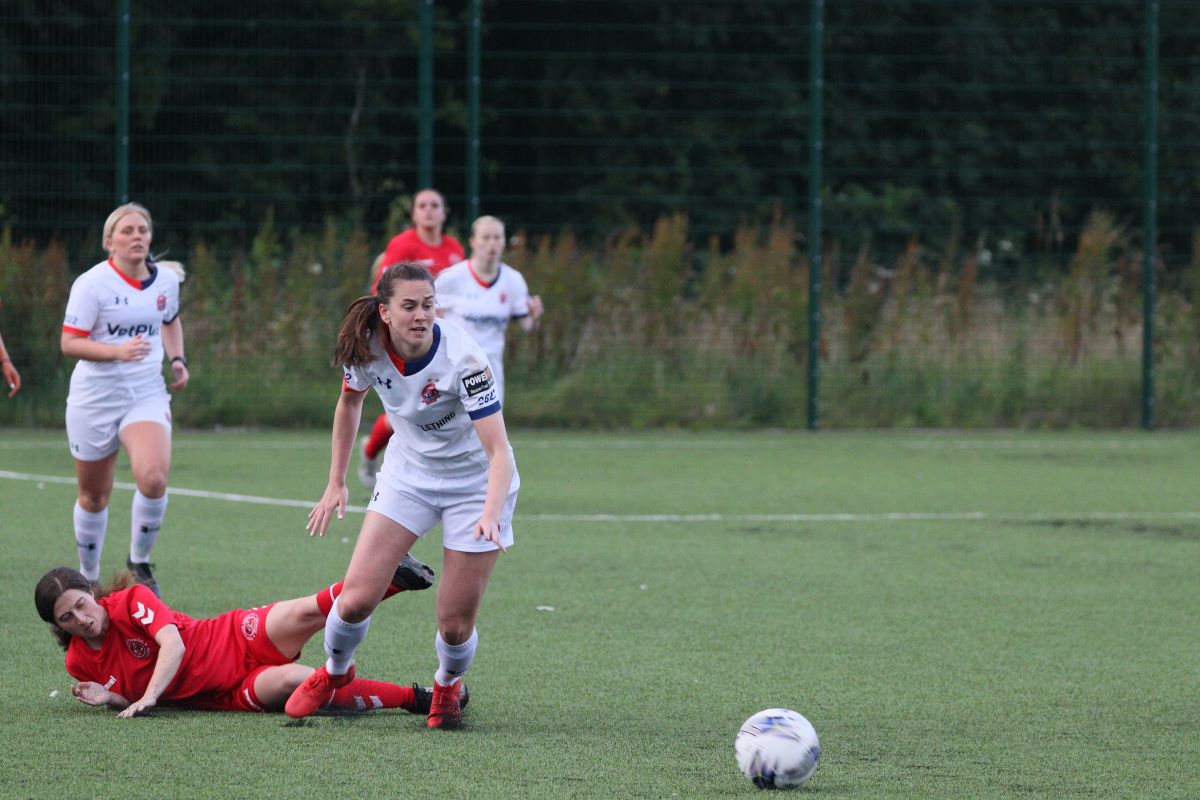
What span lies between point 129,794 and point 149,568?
350 cm

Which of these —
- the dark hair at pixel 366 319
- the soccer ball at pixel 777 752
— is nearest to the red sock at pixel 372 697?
the dark hair at pixel 366 319

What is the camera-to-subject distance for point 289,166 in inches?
711

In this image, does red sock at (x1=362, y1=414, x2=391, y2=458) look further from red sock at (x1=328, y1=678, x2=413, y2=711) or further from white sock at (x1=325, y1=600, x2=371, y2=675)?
white sock at (x1=325, y1=600, x2=371, y2=675)

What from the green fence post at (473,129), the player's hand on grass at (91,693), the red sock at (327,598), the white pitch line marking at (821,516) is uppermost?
the green fence post at (473,129)

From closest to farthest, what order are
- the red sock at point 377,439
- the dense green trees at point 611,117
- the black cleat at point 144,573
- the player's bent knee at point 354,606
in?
the player's bent knee at point 354,606
the black cleat at point 144,573
the red sock at point 377,439
the dense green trees at point 611,117

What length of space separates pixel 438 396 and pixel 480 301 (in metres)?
6.16

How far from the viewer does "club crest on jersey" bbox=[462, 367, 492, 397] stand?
5441mm

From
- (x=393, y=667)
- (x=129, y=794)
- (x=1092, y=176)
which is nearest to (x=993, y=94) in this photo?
(x=1092, y=176)

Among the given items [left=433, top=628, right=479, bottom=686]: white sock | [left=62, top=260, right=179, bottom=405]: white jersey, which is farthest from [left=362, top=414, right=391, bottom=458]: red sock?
[left=433, top=628, right=479, bottom=686]: white sock

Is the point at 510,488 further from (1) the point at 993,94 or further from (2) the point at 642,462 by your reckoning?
(1) the point at 993,94

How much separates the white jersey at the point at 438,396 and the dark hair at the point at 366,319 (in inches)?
1.7

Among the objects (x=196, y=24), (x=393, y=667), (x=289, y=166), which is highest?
(x=196, y=24)

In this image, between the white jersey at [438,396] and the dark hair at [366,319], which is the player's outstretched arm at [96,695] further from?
the dark hair at [366,319]

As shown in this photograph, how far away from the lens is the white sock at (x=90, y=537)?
26.4ft
